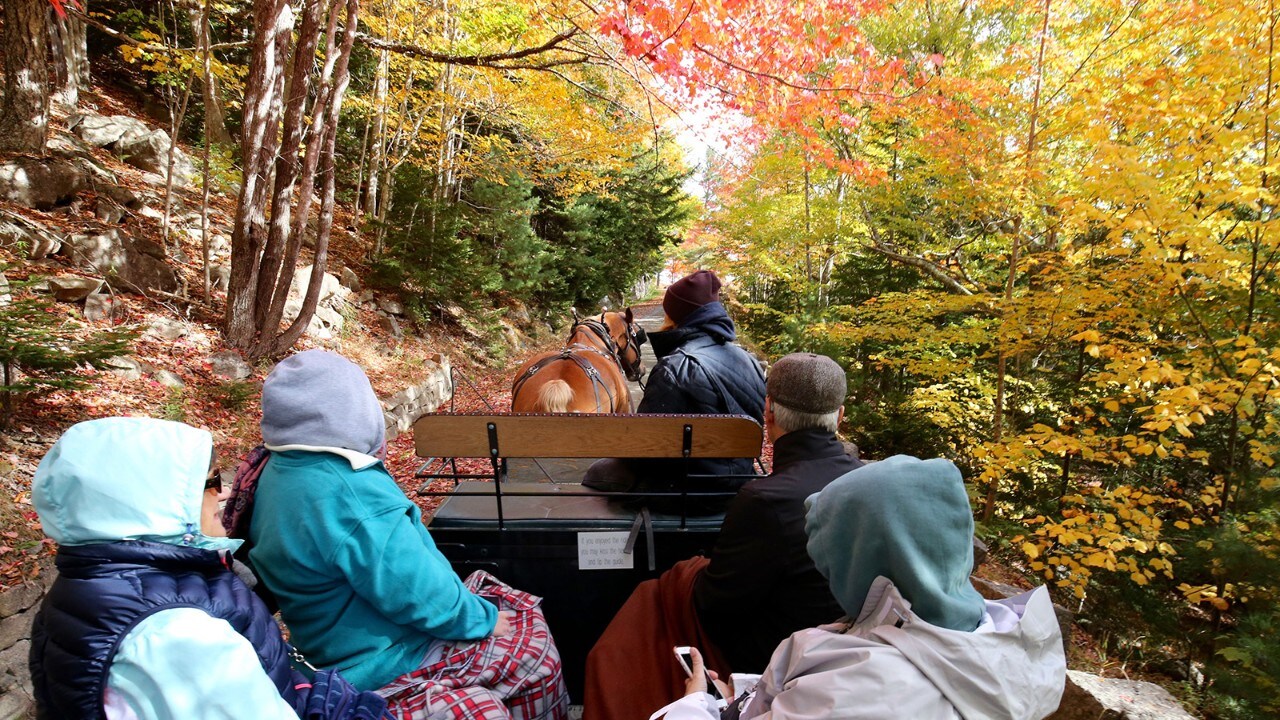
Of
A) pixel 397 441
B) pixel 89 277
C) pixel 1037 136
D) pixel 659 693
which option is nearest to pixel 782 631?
pixel 659 693

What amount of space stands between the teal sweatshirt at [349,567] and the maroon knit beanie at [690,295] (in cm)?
211

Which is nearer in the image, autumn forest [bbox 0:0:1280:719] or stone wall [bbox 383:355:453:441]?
autumn forest [bbox 0:0:1280:719]

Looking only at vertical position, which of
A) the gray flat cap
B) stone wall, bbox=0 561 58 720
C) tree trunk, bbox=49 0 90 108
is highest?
tree trunk, bbox=49 0 90 108

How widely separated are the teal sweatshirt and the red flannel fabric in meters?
0.08

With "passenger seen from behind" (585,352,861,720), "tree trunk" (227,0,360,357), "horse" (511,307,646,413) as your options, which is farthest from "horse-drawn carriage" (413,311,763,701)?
"tree trunk" (227,0,360,357)

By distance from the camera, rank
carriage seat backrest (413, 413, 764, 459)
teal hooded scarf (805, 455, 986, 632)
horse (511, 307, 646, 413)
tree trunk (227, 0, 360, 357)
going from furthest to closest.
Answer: tree trunk (227, 0, 360, 357), horse (511, 307, 646, 413), carriage seat backrest (413, 413, 764, 459), teal hooded scarf (805, 455, 986, 632)

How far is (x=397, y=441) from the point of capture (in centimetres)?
763

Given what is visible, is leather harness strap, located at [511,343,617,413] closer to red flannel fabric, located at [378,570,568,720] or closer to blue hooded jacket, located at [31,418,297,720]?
red flannel fabric, located at [378,570,568,720]

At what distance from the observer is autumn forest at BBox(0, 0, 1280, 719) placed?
3.53m

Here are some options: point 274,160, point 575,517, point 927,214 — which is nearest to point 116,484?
point 575,517

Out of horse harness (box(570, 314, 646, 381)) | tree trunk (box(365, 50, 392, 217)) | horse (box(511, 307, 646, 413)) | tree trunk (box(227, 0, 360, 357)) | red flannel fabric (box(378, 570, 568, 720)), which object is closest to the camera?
red flannel fabric (box(378, 570, 568, 720))

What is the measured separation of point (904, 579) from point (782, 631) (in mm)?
835

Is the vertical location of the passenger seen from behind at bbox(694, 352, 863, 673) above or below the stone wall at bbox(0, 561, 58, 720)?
above

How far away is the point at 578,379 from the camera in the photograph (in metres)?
4.82
